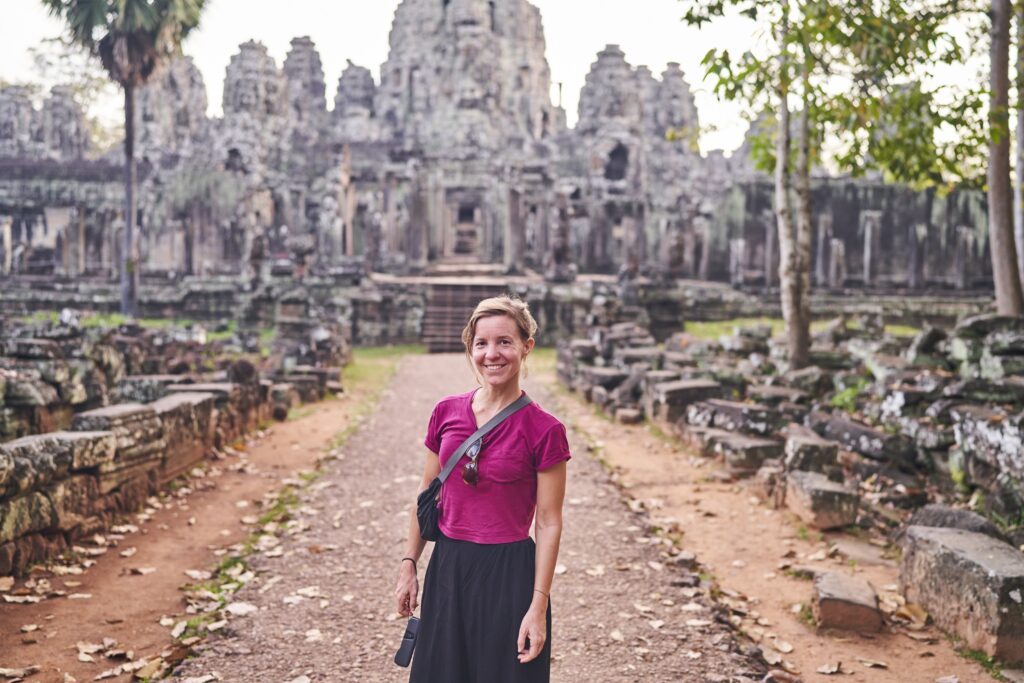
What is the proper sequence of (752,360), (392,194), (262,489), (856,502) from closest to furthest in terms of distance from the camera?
(856,502) < (262,489) < (752,360) < (392,194)

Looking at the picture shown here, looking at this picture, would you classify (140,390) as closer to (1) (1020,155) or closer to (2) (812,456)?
(2) (812,456)

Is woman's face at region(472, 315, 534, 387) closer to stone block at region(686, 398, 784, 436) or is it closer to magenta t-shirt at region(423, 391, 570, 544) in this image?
magenta t-shirt at region(423, 391, 570, 544)

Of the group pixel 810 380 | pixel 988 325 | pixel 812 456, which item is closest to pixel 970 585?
pixel 812 456

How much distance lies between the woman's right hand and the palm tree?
2032 centimetres

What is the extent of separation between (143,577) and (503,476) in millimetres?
3569

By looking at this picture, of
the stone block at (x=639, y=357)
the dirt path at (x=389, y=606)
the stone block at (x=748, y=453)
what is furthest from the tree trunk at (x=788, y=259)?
the dirt path at (x=389, y=606)

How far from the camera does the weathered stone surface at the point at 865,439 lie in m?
7.49

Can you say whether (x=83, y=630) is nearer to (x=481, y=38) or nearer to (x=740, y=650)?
(x=740, y=650)

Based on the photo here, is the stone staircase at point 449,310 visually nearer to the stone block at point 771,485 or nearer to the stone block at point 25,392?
the stone block at point 25,392

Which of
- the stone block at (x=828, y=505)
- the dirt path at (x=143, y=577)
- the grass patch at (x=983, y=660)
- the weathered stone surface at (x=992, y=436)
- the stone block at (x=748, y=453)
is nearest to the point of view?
the grass patch at (x=983, y=660)

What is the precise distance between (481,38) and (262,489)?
3066 centimetres

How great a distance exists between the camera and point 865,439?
25.4 feet

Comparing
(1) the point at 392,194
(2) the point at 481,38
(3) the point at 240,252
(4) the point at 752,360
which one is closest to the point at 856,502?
(4) the point at 752,360

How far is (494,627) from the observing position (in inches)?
104
